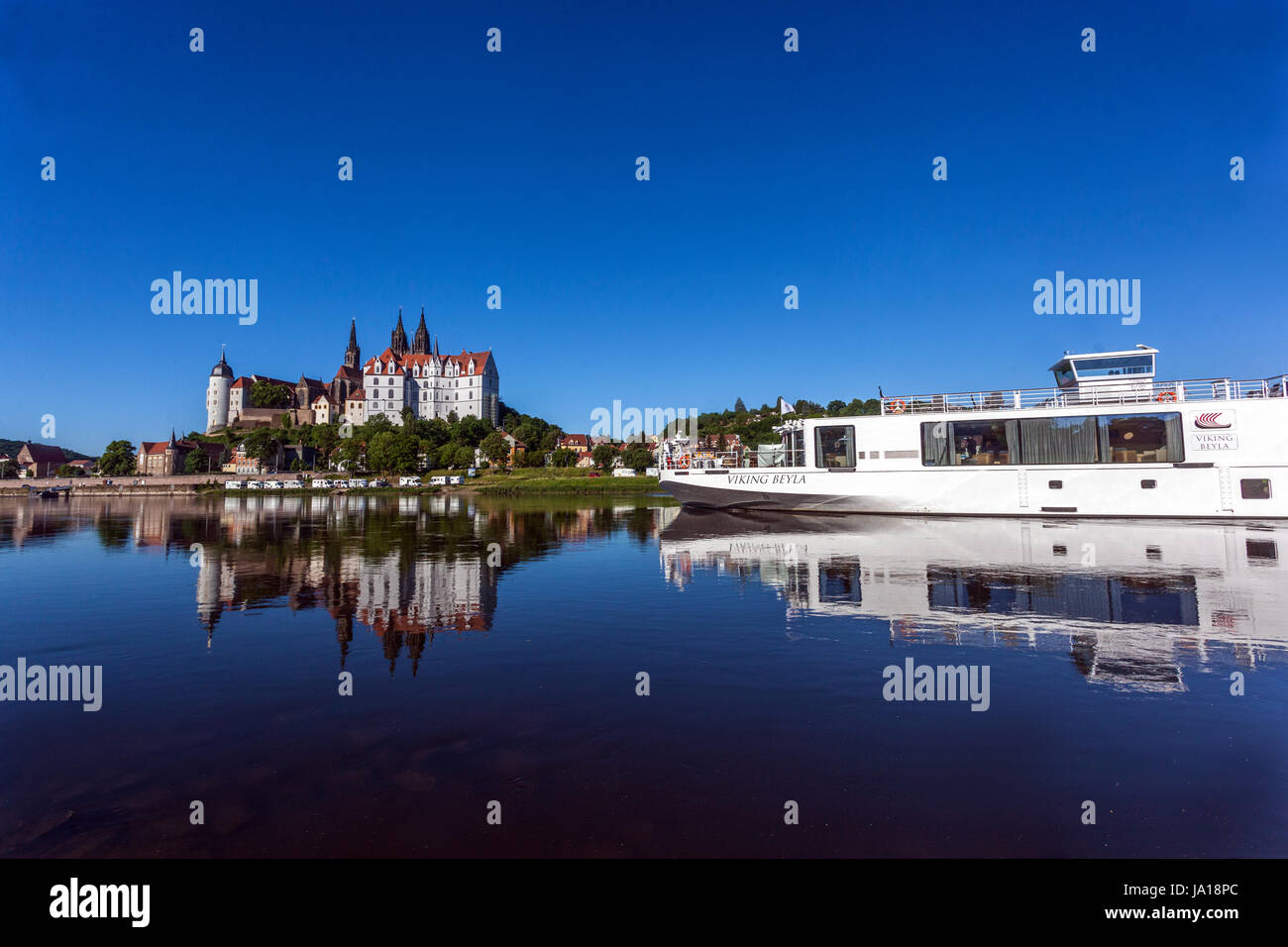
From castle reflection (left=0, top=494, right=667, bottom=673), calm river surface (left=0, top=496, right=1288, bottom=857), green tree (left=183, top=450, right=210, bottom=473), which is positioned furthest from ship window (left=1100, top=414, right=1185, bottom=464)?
green tree (left=183, top=450, right=210, bottom=473)

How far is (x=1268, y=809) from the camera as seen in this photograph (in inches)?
178

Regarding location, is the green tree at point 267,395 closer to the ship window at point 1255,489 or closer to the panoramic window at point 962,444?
the panoramic window at point 962,444

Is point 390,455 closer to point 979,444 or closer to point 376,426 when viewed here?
point 376,426

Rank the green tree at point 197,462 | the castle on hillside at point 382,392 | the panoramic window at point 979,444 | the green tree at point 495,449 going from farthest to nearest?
the castle on hillside at point 382,392
the green tree at point 197,462
the green tree at point 495,449
the panoramic window at point 979,444

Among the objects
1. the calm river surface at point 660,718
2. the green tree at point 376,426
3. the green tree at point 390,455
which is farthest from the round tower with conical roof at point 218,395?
the calm river surface at point 660,718

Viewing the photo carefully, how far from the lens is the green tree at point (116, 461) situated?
14488 centimetres

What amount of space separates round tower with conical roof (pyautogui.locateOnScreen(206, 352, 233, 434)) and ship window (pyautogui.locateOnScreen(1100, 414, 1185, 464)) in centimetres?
20344

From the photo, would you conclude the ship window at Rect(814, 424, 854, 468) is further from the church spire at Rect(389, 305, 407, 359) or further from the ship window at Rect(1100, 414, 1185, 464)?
the church spire at Rect(389, 305, 407, 359)

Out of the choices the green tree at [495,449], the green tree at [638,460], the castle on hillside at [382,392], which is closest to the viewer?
the green tree at [638,460]

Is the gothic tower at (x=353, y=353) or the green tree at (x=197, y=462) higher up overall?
the gothic tower at (x=353, y=353)

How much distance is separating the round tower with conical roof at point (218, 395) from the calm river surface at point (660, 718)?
642ft

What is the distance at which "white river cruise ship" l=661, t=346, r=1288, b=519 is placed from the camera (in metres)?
27.6
